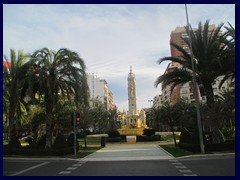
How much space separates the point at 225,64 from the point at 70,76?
1162 cm

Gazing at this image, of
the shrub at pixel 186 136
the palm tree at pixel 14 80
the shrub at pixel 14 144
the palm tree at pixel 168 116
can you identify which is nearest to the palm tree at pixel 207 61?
the shrub at pixel 186 136

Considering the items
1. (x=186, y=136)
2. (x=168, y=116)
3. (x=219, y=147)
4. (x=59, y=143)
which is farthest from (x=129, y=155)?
(x=168, y=116)

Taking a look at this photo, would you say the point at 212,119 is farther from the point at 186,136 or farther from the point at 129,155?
the point at 129,155

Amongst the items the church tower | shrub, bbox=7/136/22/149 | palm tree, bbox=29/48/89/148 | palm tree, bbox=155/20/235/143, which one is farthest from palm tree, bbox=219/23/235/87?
the church tower

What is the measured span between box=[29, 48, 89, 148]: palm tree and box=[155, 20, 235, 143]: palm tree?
5879 mm

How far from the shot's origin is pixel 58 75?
23734 mm

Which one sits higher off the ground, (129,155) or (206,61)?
(206,61)

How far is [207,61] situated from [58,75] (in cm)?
1123

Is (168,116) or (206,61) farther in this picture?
(168,116)

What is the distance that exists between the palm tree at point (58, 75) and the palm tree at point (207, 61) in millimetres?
5879

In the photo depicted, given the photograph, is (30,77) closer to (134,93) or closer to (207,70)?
(207,70)

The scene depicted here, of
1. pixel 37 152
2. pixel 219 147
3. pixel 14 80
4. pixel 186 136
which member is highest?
pixel 14 80

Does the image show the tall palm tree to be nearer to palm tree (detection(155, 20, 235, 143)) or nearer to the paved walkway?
palm tree (detection(155, 20, 235, 143))

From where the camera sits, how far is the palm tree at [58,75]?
75.4 ft
